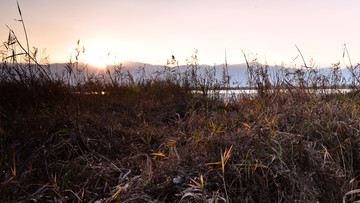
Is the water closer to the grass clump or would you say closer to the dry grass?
the grass clump

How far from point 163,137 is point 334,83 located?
2.94 m

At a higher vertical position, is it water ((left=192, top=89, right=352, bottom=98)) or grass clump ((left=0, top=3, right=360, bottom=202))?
water ((left=192, top=89, right=352, bottom=98))

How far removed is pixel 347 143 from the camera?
191cm

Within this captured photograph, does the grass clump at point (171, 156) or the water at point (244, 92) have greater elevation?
the water at point (244, 92)

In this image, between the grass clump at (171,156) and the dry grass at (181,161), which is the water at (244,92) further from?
the dry grass at (181,161)

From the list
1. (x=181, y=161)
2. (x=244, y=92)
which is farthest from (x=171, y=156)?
(x=244, y=92)

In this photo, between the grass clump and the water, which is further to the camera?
the water

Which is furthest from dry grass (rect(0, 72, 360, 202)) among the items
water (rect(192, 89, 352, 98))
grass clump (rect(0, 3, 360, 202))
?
water (rect(192, 89, 352, 98))

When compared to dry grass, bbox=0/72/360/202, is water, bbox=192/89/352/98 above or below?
above

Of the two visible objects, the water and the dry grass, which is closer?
the dry grass

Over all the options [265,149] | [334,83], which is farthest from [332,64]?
[265,149]

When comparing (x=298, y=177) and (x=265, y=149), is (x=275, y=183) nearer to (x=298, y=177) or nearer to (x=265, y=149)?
(x=298, y=177)

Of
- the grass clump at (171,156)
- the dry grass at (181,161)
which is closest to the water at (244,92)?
the grass clump at (171,156)

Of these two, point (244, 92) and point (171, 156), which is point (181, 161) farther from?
point (244, 92)
